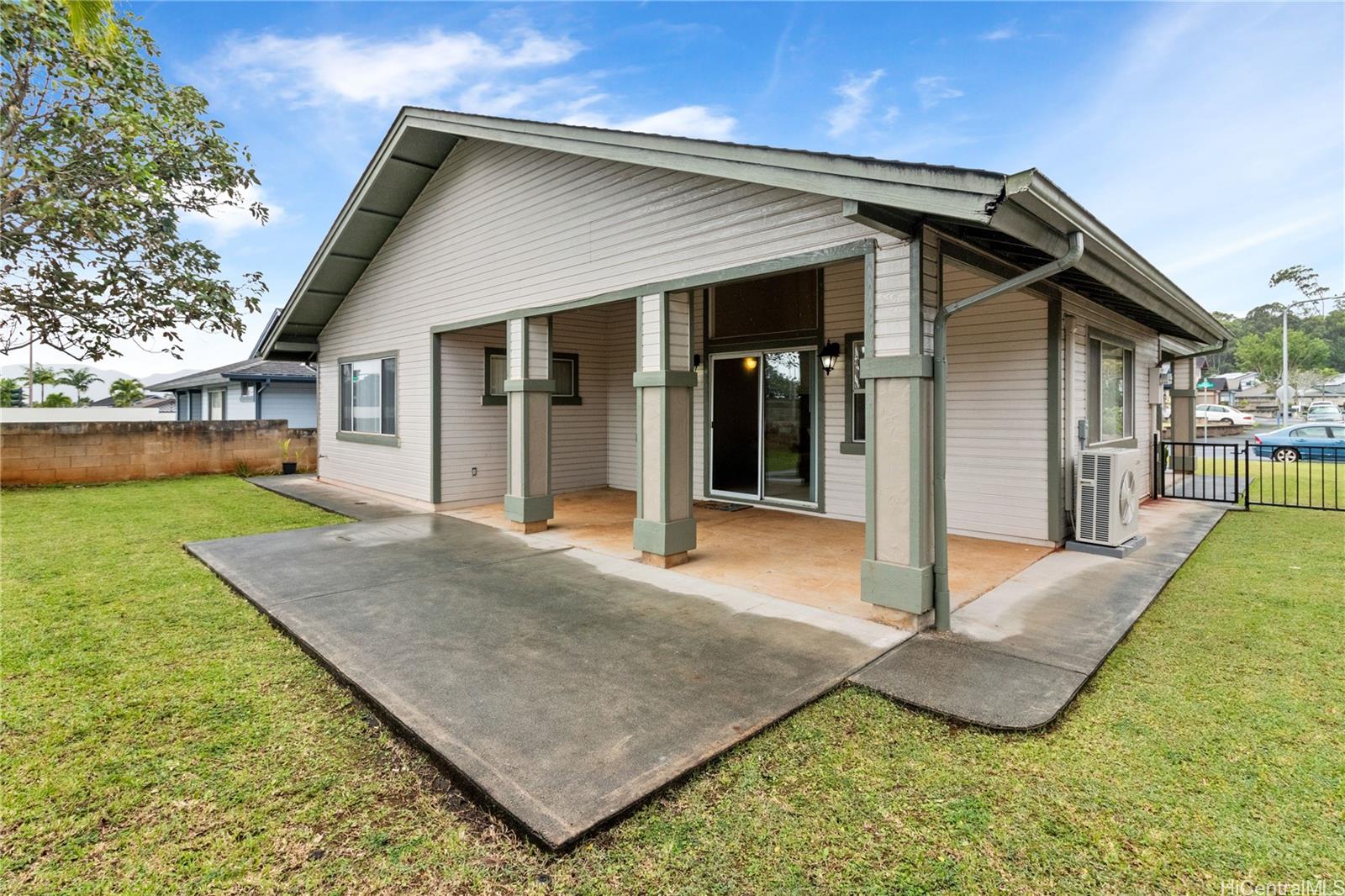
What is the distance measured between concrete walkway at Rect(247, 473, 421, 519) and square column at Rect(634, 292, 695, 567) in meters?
4.26

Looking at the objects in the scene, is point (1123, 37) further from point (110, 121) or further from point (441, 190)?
point (110, 121)

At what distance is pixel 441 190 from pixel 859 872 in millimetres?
8957

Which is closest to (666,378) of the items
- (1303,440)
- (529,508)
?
(529,508)

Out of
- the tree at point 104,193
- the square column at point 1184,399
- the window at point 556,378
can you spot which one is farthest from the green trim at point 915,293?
the square column at point 1184,399

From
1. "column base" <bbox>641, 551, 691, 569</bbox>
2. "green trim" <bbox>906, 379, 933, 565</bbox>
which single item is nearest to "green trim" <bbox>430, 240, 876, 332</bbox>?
"green trim" <bbox>906, 379, 933, 565</bbox>

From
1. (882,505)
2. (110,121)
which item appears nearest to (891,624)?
(882,505)

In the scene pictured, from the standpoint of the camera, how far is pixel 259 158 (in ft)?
35.4

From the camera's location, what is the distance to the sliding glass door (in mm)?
7871

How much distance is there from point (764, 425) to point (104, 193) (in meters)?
9.67

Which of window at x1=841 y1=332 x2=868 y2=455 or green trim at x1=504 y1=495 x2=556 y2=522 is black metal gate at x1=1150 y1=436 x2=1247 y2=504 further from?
green trim at x1=504 y1=495 x2=556 y2=522

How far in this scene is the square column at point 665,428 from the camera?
18.4 feet

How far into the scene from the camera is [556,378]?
396 inches

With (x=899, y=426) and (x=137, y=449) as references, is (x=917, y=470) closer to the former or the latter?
(x=899, y=426)

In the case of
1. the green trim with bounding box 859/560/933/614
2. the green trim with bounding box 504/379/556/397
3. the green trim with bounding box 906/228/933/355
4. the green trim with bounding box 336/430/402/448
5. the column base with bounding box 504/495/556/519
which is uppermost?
the green trim with bounding box 906/228/933/355
